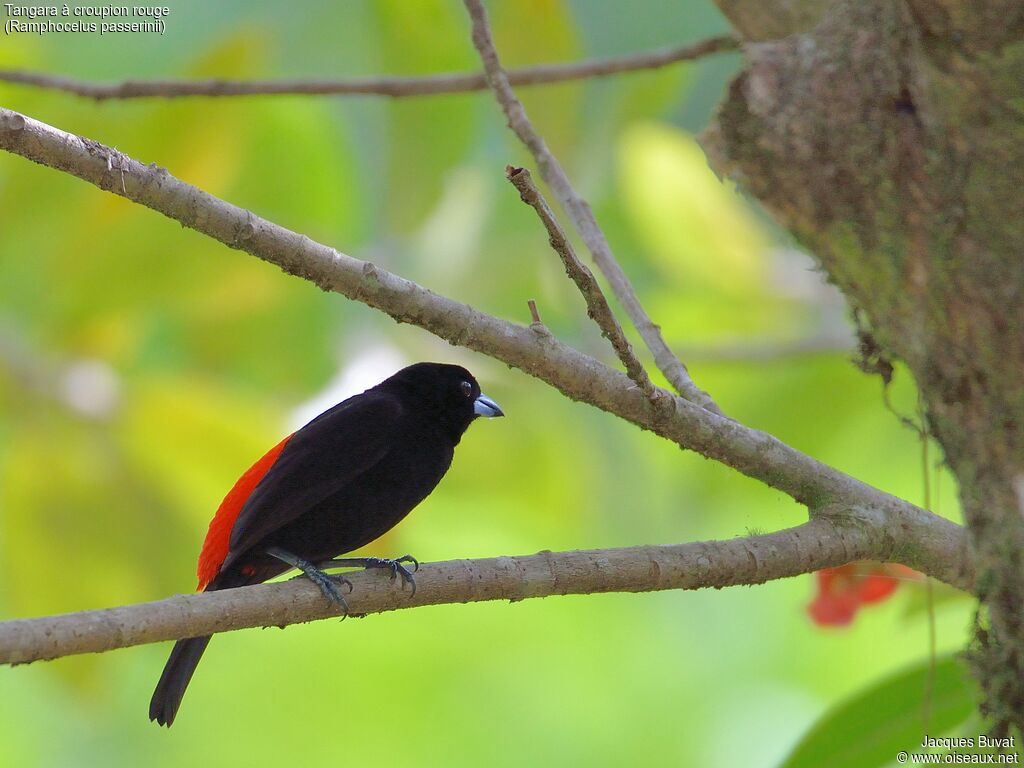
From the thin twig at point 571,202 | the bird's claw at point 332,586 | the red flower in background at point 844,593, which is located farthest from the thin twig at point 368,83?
the red flower in background at point 844,593

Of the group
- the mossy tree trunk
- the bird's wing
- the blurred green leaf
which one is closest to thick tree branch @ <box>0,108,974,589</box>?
the mossy tree trunk

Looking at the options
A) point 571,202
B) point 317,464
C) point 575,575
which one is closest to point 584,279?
point 575,575

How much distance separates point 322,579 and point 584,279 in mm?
862

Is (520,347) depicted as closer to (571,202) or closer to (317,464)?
(571,202)

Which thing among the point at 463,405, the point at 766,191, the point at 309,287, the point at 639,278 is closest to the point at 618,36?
the point at 639,278

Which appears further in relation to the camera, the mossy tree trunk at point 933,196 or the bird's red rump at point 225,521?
the bird's red rump at point 225,521

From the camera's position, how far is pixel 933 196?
6.10 feet

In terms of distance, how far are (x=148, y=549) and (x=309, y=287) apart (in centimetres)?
167

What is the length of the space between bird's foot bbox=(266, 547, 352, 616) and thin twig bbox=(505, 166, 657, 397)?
70 cm

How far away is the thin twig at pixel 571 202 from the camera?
2.86 metres

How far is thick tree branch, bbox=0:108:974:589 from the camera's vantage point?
197 cm

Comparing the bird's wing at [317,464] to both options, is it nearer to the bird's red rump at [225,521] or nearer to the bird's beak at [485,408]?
the bird's red rump at [225,521]

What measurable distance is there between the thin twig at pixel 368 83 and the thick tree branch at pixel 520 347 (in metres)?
1.39

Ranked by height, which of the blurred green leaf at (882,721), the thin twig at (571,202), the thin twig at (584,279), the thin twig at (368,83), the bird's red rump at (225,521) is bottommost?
the blurred green leaf at (882,721)
